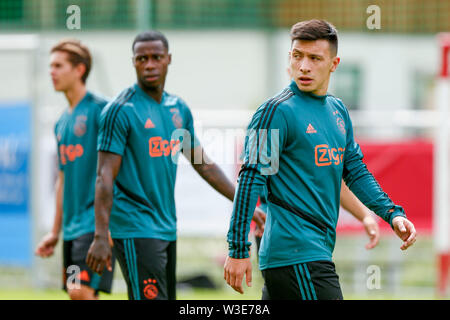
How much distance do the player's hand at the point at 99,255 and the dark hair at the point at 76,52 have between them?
2005mm

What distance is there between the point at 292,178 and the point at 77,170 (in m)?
2.58

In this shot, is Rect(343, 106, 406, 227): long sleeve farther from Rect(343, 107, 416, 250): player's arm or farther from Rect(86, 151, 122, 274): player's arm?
Rect(86, 151, 122, 274): player's arm

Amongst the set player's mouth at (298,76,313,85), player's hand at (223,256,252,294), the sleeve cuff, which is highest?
player's mouth at (298,76,313,85)

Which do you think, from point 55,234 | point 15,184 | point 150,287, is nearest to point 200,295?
point 15,184

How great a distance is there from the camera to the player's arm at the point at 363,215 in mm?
5359

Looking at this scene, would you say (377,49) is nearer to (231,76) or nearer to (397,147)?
(231,76)

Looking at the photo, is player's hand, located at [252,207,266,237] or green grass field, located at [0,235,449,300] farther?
green grass field, located at [0,235,449,300]

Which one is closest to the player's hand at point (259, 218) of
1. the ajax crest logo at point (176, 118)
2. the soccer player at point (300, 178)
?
the ajax crest logo at point (176, 118)

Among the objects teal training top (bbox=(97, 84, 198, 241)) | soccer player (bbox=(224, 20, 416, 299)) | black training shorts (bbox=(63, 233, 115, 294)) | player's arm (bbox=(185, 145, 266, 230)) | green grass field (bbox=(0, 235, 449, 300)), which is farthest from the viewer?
green grass field (bbox=(0, 235, 449, 300))

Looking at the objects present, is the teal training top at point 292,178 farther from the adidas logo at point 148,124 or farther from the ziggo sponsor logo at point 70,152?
the ziggo sponsor logo at point 70,152

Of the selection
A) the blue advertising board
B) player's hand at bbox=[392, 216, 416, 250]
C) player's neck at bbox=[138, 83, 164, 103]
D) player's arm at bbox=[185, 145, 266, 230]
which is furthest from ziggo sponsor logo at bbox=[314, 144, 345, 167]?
the blue advertising board

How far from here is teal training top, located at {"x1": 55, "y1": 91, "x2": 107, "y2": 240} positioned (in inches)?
254

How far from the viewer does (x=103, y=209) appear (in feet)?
17.5

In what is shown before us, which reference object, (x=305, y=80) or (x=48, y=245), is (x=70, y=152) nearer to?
(x=48, y=245)
